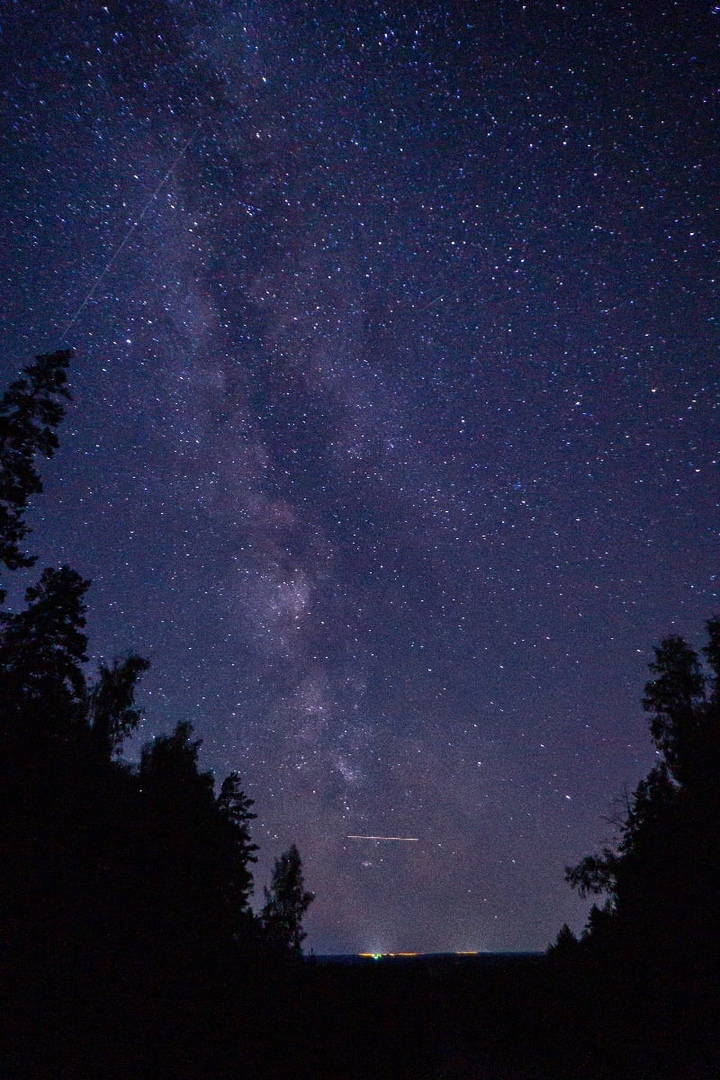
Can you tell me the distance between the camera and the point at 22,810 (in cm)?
1816

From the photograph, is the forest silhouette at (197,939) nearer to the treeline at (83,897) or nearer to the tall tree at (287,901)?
the treeline at (83,897)

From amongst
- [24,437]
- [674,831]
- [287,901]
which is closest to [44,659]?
[24,437]

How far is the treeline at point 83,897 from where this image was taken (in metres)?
11.2

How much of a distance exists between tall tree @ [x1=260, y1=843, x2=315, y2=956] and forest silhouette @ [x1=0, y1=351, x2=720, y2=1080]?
2308cm

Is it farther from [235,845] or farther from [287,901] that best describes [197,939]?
[287,901]

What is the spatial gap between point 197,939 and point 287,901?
4394cm

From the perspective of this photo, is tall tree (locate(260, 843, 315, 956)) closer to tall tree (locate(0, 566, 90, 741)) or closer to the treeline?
the treeline

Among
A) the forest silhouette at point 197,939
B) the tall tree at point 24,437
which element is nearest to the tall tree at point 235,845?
the forest silhouette at point 197,939

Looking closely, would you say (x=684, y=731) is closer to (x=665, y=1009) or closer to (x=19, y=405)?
(x=665, y=1009)

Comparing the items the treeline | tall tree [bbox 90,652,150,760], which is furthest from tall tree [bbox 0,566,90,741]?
tall tree [bbox 90,652,150,760]

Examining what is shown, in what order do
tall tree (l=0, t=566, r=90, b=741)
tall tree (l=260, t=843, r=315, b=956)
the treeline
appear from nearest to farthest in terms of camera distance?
the treeline
tall tree (l=0, t=566, r=90, b=741)
tall tree (l=260, t=843, r=315, b=956)

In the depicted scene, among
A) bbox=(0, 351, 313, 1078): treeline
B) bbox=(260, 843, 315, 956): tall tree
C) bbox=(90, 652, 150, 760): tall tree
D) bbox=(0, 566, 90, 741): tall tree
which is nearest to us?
bbox=(0, 351, 313, 1078): treeline

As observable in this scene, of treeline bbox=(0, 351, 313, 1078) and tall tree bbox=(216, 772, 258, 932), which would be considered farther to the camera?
tall tree bbox=(216, 772, 258, 932)

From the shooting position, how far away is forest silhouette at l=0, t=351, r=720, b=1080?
11.9 m
